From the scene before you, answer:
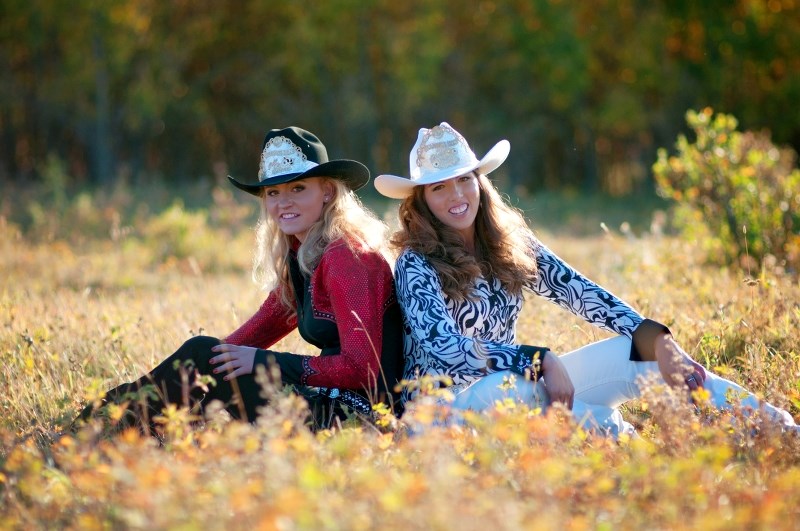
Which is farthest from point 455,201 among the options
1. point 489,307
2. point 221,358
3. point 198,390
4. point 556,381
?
point 198,390

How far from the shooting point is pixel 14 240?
11.2 metres

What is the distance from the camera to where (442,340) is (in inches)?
153

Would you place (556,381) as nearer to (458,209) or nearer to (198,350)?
(458,209)

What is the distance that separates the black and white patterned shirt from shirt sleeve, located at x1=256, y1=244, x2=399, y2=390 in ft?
0.43

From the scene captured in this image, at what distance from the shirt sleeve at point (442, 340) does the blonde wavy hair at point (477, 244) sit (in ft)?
0.39

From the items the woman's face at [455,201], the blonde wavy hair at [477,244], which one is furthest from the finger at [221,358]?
the woman's face at [455,201]

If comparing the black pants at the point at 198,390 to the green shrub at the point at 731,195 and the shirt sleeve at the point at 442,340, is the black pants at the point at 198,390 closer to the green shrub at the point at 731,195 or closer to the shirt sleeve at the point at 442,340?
the shirt sleeve at the point at 442,340

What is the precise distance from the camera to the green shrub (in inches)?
301

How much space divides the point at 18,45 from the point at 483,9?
10.1 meters

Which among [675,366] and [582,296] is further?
[582,296]

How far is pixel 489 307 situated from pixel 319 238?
0.80 meters

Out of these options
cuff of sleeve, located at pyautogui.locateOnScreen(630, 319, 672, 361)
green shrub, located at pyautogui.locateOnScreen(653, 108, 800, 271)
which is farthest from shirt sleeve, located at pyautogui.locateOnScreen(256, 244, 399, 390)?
green shrub, located at pyautogui.locateOnScreen(653, 108, 800, 271)

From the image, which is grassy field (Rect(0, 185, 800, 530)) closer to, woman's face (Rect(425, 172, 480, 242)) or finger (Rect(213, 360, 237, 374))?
finger (Rect(213, 360, 237, 374))

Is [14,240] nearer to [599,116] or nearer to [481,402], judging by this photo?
[481,402]
